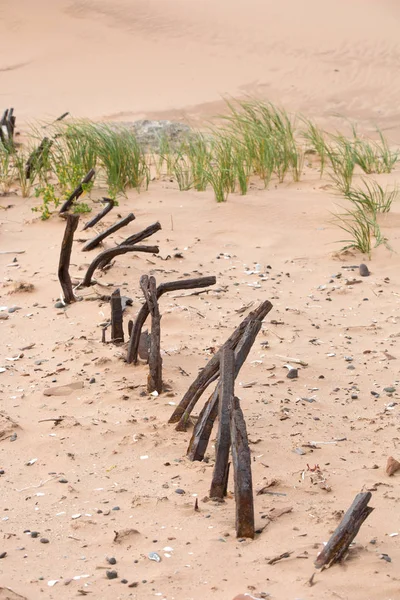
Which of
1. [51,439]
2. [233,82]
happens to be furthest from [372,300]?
[233,82]

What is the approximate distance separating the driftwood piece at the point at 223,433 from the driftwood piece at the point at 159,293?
0.60 m

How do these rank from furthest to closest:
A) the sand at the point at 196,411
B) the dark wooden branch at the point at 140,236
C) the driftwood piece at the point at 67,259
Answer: the dark wooden branch at the point at 140,236
the driftwood piece at the point at 67,259
the sand at the point at 196,411

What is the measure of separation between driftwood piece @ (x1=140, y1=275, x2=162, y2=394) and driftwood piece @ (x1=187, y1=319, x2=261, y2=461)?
0.46 meters

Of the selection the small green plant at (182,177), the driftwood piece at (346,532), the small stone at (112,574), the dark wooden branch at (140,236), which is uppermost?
the small green plant at (182,177)

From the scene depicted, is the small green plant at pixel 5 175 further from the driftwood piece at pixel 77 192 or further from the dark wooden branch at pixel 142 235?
the dark wooden branch at pixel 142 235

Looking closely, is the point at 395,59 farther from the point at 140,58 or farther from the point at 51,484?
the point at 51,484

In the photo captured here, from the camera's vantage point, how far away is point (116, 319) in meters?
3.67

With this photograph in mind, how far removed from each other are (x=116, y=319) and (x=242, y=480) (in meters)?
1.57

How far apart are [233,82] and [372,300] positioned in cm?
889

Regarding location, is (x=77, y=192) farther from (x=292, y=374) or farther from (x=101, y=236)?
(x=292, y=374)

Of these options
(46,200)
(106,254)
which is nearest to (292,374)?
(106,254)

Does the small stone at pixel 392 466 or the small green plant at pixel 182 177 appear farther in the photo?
the small green plant at pixel 182 177

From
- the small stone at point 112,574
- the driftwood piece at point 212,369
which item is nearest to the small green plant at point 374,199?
the driftwood piece at point 212,369

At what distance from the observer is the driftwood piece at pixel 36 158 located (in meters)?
6.05
